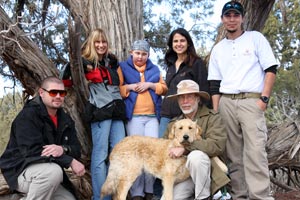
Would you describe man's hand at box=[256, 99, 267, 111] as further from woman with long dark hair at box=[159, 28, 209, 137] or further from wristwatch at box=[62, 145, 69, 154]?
wristwatch at box=[62, 145, 69, 154]

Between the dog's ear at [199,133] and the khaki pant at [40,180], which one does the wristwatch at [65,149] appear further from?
the dog's ear at [199,133]

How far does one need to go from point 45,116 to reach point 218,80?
230 cm

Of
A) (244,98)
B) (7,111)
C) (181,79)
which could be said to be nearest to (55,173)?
(181,79)

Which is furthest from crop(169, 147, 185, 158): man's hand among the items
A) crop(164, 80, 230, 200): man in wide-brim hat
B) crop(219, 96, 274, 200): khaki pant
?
crop(219, 96, 274, 200): khaki pant

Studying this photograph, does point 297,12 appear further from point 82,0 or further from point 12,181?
point 12,181

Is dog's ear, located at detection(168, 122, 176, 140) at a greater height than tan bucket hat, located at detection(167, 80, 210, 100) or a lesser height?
lesser

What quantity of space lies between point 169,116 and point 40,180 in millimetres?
1962

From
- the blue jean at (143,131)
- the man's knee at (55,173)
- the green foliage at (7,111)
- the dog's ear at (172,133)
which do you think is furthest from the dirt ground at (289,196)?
the green foliage at (7,111)

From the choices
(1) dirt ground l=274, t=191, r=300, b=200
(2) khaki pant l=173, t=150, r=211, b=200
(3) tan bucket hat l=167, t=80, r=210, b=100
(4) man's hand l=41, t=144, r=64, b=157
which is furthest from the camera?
(1) dirt ground l=274, t=191, r=300, b=200

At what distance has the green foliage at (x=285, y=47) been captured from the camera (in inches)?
731

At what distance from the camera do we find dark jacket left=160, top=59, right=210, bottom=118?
19.2ft

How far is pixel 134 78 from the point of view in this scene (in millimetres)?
6062

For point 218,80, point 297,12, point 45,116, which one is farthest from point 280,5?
point 45,116

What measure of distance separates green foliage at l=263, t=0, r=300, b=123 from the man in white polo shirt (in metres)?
13.2
